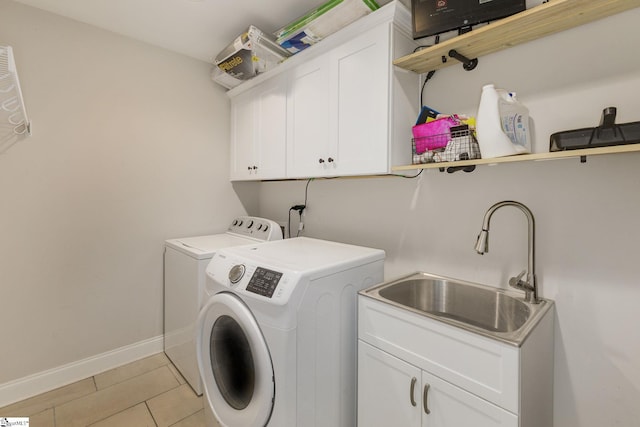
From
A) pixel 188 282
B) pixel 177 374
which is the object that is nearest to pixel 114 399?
pixel 177 374

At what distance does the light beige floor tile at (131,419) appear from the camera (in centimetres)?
163

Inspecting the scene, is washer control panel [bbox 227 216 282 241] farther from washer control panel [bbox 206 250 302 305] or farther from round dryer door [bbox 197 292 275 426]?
round dryer door [bbox 197 292 275 426]

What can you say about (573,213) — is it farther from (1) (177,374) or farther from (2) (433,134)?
(1) (177,374)

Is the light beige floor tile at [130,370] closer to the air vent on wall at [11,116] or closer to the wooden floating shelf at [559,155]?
the air vent on wall at [11,116]

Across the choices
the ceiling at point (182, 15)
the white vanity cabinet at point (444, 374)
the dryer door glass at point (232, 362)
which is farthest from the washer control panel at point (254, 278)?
the ceiling at point (182, 15)

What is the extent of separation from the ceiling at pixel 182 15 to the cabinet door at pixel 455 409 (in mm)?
1929

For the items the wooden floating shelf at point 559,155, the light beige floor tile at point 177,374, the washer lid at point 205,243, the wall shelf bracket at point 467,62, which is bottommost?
the light beige floor tile at point 177,374

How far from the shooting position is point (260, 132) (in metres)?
2.30

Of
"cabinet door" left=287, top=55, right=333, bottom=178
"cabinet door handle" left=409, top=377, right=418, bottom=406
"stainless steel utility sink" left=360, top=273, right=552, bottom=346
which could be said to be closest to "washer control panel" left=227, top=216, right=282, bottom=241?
"cabinet door" left=287, top=55, right=333, bottom=178

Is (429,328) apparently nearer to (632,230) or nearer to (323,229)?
(632,230)

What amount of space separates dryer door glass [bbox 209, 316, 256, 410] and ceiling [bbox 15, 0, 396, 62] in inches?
73.1

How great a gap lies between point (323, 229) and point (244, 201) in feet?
3.38

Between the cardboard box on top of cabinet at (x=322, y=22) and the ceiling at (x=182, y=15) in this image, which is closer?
the cardboard box on top of cabinet at (x=322, y=22)

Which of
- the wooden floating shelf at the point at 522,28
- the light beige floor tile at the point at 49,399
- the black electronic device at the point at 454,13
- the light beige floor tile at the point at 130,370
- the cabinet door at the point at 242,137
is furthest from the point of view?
the cabinet door at the point at 242,137
